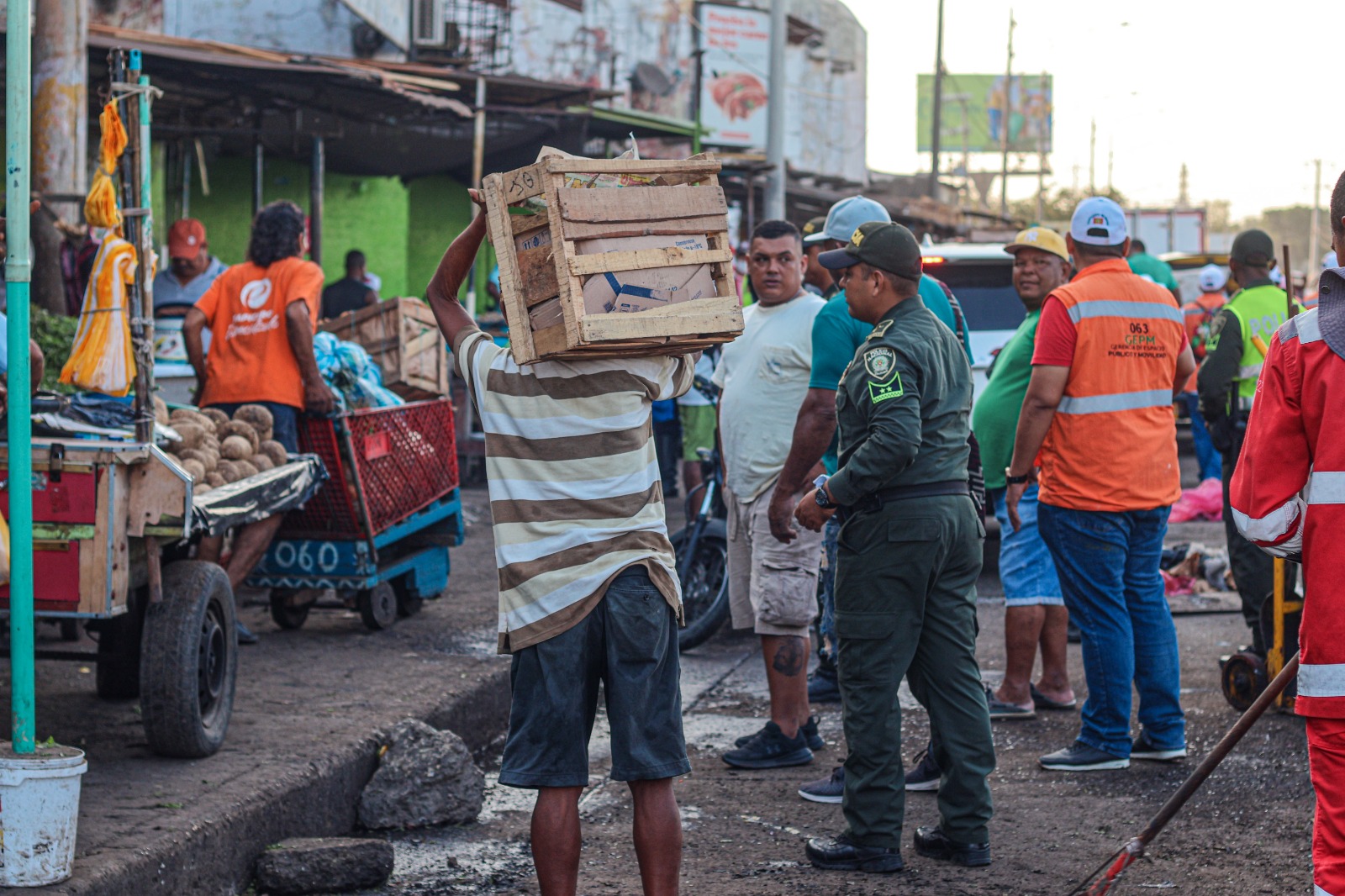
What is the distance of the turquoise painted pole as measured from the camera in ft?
12.3

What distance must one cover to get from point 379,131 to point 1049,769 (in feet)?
42.1

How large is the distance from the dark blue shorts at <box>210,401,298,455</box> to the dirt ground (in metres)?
Answer: 2.12

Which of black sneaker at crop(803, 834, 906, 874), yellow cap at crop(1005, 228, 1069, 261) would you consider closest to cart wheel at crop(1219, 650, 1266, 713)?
yellow cap at crop(1005, 228, 1069, 261)

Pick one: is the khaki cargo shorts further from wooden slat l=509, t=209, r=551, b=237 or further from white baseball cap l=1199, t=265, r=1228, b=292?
white baseball cap l=1199, t=265, r=1228, b=292

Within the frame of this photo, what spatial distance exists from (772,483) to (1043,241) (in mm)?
1888

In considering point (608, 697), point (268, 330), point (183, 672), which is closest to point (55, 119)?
point (268, 330)

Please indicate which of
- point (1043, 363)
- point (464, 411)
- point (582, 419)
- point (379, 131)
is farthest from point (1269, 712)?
point (379, 131)

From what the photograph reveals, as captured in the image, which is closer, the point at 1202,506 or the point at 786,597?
the point at 786,597

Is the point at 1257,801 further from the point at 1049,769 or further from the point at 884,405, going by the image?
the point at 884,405

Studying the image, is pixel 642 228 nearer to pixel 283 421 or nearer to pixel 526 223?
pixel 526 223

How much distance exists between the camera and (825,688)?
677 cm

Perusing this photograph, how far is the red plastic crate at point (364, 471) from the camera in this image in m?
7.12

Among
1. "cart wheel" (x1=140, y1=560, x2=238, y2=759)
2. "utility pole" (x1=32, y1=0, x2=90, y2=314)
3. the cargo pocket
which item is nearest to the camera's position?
"cart wheel" (x1=140, y1=560, x2=238, y2=759)

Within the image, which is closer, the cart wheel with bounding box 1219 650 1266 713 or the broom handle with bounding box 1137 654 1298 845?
the broom handle with bounding box 1137 654 1298 845
